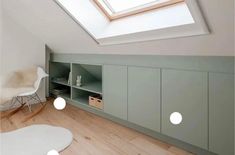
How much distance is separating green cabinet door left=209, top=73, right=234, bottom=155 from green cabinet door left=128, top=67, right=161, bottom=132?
1.80 ft

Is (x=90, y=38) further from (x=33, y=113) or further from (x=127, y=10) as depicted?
(x=33, y=113)

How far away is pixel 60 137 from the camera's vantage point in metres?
2.10

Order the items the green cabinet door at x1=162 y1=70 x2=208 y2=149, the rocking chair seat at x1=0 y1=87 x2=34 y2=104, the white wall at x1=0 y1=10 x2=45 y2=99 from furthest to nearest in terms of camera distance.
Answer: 1. the white wall at x1=0 y1=10 x2=45 y2=99
2. the rocking chair seat at x1=0 y1=87 x2=34 y2=104
3. the green cabinet door at x1=162 y1=70 x2=208 y2=149

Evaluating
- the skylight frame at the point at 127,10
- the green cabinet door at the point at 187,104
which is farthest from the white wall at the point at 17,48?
the green cabinet door at the point at 187,104

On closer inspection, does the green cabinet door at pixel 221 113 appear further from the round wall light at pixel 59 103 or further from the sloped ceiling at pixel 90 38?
the round wall light at pixel 59 103

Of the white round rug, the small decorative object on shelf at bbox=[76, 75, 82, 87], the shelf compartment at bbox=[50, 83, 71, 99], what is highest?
the small decorative object on shelf at bbox=[76, 75, 82, 87]

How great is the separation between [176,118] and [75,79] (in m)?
2.07

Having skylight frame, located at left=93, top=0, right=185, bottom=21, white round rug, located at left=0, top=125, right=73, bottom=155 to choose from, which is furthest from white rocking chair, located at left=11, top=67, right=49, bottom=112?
skylight frame, located at left=93, top=0, right=185, bottom=21

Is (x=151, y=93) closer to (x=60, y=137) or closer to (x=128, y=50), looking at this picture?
(x=128, y=50)

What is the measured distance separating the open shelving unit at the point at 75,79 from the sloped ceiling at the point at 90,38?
40cm

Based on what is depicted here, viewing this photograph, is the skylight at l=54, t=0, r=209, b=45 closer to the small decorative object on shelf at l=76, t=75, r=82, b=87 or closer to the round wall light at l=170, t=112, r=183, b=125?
the round wall light at l=170, t=112, r=183, b=125

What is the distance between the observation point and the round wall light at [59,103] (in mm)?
3285

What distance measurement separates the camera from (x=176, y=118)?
6.15 ft

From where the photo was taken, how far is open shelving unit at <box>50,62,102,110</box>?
322 centimetres
